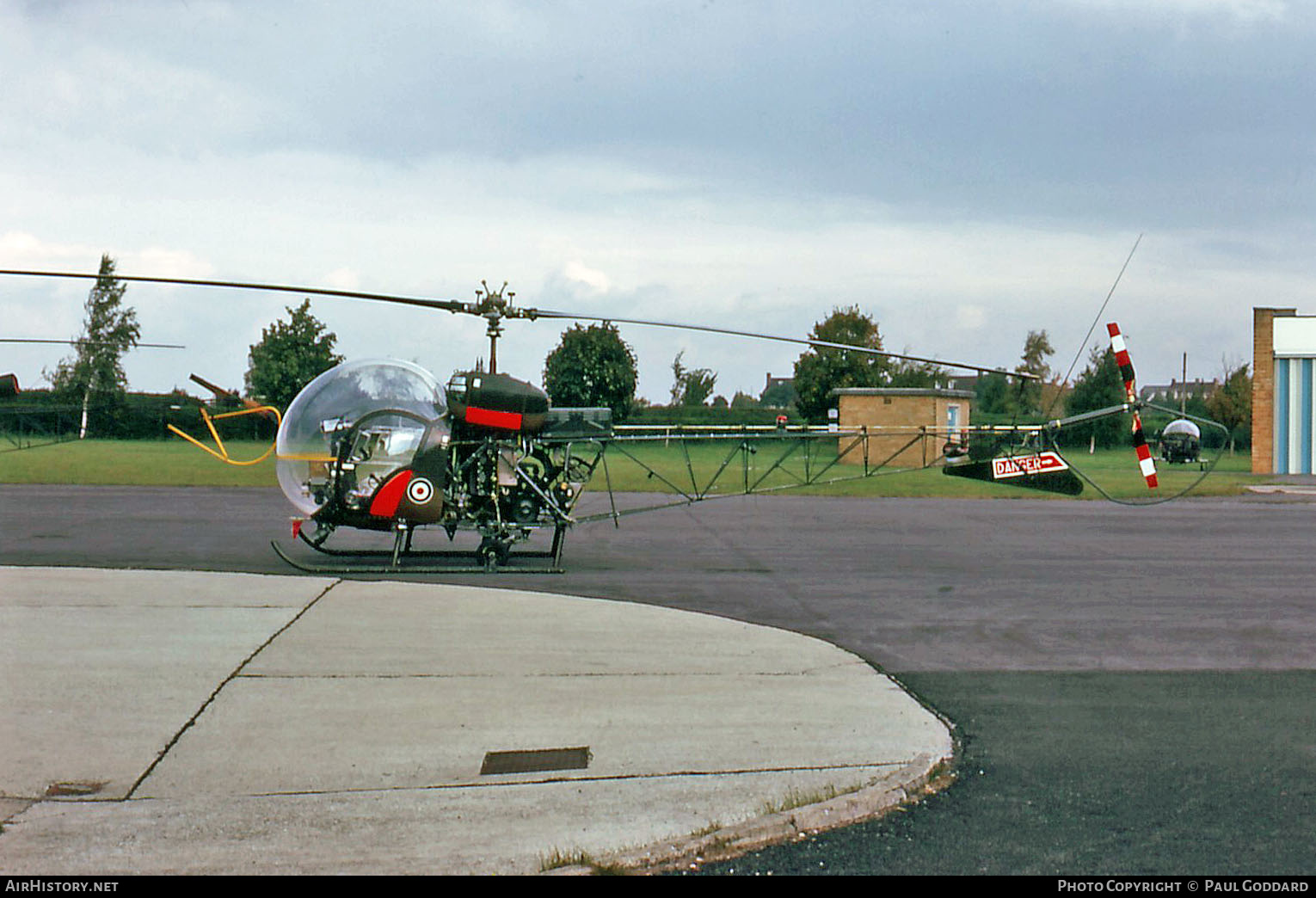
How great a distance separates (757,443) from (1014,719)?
28.3ft

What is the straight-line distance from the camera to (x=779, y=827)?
5.38 meters

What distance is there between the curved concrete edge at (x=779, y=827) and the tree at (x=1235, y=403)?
59047 mm

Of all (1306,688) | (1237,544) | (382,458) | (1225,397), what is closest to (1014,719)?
(1306,688)

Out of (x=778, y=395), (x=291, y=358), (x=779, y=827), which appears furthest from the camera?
(x=778, y=395)

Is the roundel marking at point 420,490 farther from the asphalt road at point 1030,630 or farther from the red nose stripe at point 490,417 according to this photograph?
the asphalt road at point 1030,630

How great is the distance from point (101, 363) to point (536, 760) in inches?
1909

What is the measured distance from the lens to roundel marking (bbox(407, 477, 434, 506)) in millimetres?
13758

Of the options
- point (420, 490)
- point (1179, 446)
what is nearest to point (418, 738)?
point (420, 490)

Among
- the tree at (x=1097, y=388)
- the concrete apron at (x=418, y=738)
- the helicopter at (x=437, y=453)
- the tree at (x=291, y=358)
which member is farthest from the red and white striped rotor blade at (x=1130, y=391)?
the tree at (x=1097, y=388)

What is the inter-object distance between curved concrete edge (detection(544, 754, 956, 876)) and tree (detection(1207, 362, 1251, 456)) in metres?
59.0

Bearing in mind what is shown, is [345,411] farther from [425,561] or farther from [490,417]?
[425,561]

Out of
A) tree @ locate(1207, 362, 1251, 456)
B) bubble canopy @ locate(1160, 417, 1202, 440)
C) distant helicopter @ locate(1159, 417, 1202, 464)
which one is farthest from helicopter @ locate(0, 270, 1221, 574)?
tree @ locate(1207, 362, 1251, 456)

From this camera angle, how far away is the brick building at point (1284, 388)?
43938mm

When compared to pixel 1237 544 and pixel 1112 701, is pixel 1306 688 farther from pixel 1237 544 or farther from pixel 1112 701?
pixel 1237 544
